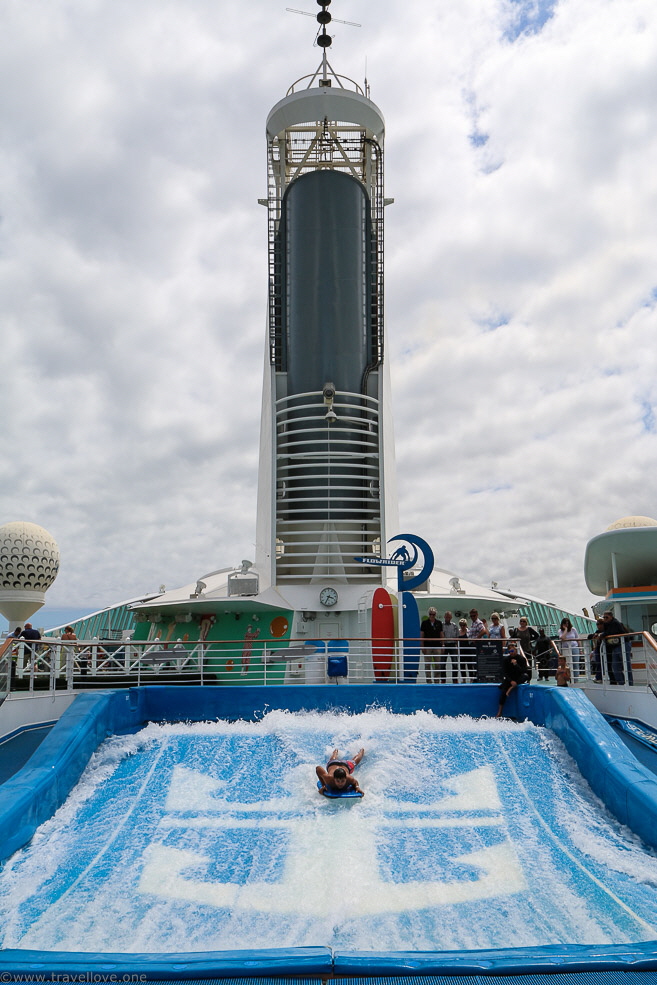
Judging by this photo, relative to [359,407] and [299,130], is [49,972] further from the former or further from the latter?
[299,130]

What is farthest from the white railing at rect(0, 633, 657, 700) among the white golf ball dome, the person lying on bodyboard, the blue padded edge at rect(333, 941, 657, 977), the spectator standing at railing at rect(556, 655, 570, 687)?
the white golf ball dome

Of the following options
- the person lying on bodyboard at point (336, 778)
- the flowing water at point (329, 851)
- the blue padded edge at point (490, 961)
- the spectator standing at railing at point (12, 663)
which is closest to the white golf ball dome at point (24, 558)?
the spectator standing at railing at point (12, 663)

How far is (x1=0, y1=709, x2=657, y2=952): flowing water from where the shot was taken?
261 inches

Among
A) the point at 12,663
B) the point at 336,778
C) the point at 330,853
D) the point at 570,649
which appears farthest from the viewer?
the point at 570,649

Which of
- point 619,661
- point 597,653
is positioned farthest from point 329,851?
point 597,653

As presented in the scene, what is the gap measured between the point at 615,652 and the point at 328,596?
8.41 meters

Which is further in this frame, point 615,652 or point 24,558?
point 24,558

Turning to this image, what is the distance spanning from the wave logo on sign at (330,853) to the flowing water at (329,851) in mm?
23

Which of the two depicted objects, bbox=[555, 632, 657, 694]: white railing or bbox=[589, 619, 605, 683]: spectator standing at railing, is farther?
bbox=[589, 619, 605, 683]: spectator standing at railing

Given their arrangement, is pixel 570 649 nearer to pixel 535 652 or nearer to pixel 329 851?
pixel 535 652

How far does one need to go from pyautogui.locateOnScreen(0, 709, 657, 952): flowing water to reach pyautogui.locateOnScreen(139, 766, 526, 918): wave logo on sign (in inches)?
0.9

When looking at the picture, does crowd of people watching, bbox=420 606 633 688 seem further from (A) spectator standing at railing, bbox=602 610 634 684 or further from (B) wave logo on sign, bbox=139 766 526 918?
(B) wave logo on sign, bbox=139 766 526 918

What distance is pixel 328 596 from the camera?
65.8ft

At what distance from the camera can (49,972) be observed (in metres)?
5.47
